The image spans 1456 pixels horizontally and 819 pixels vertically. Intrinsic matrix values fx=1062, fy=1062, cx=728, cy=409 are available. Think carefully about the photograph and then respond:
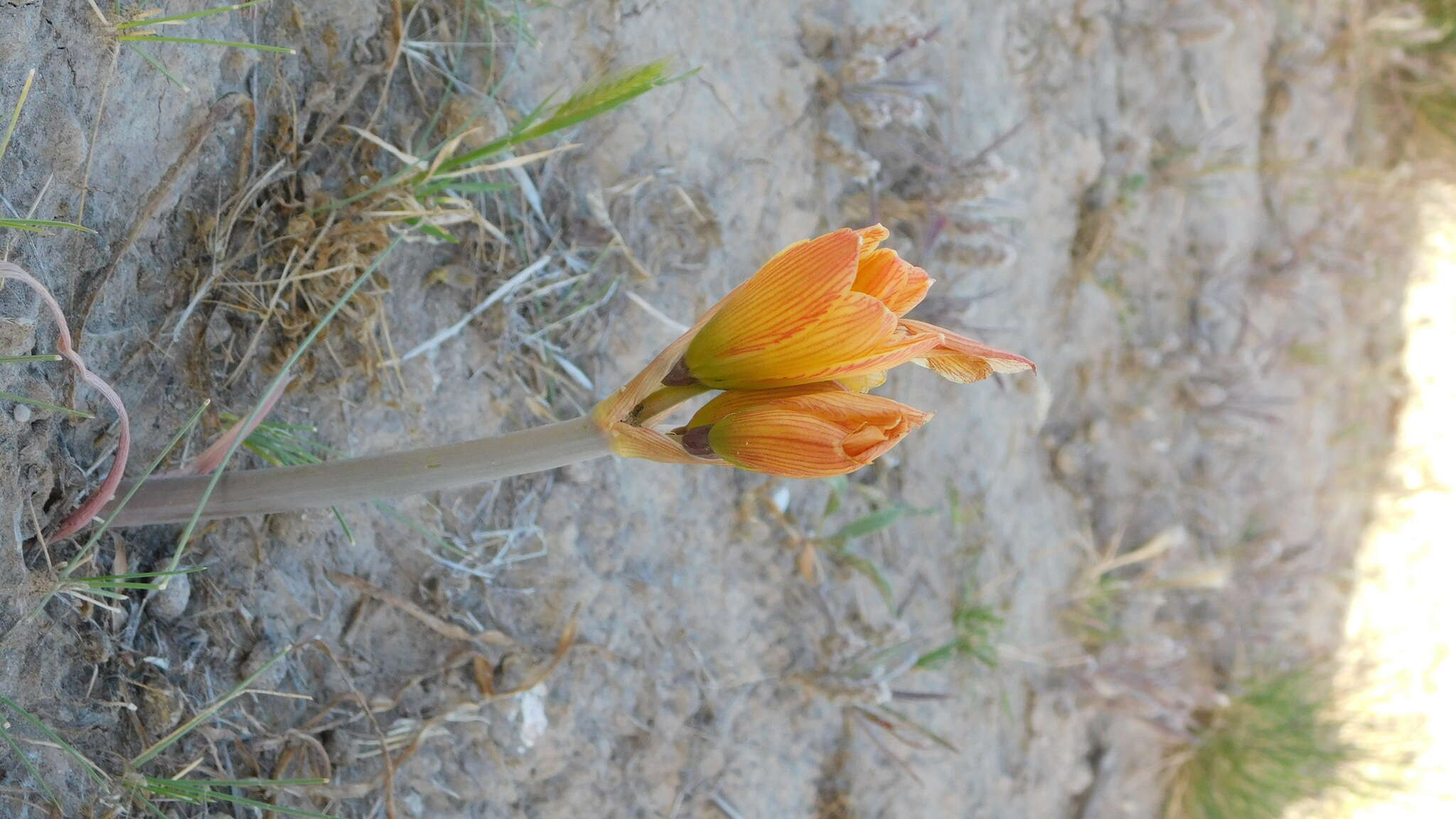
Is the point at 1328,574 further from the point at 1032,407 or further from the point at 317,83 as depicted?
the point at 317,83

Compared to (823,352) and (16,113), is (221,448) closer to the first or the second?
(16,113)

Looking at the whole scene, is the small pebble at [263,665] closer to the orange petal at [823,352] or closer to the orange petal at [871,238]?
the orange petal at [823,352]

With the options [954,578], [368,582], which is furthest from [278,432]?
[954,578]

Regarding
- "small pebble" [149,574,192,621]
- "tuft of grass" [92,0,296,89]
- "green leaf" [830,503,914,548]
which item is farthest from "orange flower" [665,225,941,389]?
"green leaf" [830,503,914,548]

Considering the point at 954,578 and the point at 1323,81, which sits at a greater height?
the point at 1323,81

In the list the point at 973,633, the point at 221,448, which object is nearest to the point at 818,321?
the point at 221,448

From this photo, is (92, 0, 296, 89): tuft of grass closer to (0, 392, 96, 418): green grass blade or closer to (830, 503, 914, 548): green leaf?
(0, 392, 96, 418): green grass blade
